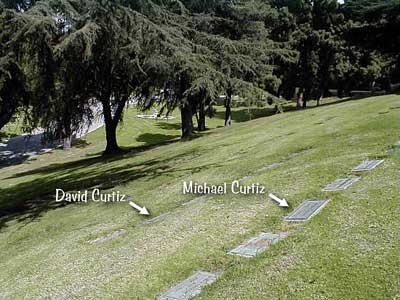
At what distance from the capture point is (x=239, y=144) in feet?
45.2

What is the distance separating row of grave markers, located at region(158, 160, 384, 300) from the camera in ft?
12.3

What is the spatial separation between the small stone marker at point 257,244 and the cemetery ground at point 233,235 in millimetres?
102

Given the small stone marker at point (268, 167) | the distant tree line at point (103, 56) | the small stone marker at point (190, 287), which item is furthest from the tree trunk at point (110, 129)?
the small stone marker at point (190, 287)

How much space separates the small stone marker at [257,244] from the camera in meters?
4.19

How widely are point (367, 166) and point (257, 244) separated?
113 inches

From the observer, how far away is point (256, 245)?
171 inches

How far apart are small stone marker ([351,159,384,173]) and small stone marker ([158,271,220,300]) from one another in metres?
3.35

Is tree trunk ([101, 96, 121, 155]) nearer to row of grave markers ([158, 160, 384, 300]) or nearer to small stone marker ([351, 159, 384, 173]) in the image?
small stone marker ([351, 159, 384, 173])

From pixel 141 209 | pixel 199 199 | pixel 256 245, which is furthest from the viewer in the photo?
pixel 141 209

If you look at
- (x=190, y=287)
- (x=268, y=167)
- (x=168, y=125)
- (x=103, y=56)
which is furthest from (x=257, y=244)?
(x=168, y=125)

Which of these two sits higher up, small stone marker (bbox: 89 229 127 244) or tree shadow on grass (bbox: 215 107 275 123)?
tree shadow on grass (bbox: 215 107 275 123)

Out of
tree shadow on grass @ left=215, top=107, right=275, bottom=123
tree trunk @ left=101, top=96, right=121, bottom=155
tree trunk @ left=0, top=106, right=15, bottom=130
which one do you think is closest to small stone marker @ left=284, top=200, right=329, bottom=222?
tree trunk @ left=0, top=106, right=15, bottom=130

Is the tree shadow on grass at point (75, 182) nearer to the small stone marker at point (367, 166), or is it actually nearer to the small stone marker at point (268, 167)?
the small stone marker at point (268, 167)

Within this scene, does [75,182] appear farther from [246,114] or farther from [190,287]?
[246,114]
